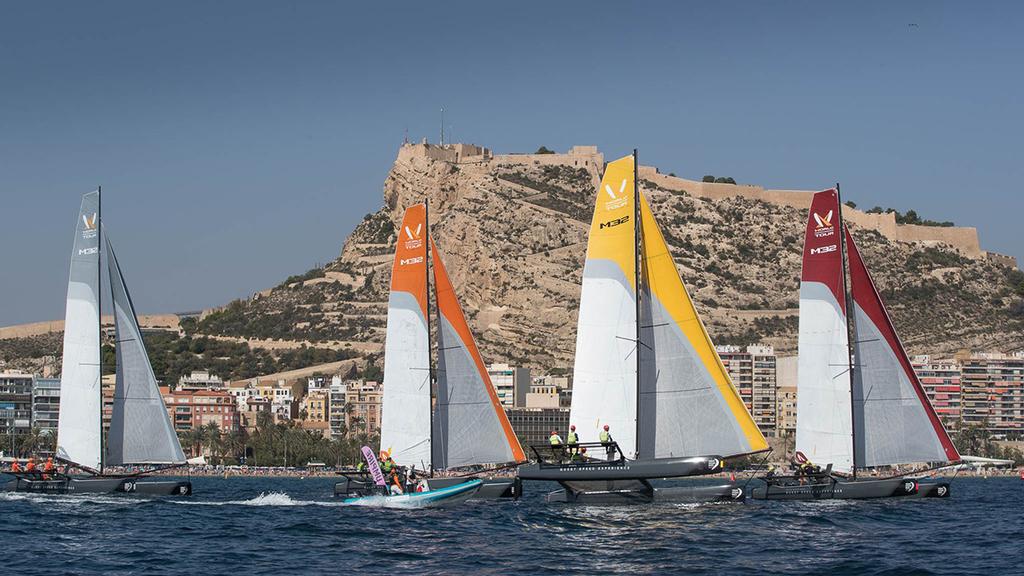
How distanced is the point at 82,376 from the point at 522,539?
2144 cm

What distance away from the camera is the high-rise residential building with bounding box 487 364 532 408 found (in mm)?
154250

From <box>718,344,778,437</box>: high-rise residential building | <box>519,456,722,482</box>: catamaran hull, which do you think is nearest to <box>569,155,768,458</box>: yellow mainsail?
<box>519,456,722,482</box>: catamaran hull

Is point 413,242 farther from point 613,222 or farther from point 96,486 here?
point 96,486

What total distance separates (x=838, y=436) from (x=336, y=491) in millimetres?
17117

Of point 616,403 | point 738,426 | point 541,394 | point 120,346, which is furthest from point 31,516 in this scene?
point 541,394

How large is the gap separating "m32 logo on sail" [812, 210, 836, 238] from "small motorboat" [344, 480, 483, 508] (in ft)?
45.1

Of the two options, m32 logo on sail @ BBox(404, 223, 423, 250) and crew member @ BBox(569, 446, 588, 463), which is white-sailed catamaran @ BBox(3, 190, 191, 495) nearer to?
m32 logo on sail @ BBox(404, 223, 423, 250)

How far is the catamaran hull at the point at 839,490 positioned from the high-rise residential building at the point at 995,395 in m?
111

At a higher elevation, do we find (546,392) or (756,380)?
(756,380)

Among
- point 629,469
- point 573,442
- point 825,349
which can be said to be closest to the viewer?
point 629,469

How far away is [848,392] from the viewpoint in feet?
166

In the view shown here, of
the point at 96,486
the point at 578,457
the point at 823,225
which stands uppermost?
the point at 823,225

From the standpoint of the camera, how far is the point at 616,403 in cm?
4575

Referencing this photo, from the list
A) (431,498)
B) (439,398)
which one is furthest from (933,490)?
(431,498)
